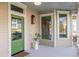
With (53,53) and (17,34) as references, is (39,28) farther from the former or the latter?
(53,53)

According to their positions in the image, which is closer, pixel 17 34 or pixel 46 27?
A: pixel 17 34

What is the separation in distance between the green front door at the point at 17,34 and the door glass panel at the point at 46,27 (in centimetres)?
265

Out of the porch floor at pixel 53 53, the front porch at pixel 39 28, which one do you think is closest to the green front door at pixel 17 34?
the front porch at pixel 39 28

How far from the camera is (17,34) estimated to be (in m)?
6.48

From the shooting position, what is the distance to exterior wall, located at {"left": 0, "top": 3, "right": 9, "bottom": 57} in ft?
16.5

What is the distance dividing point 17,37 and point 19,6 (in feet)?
4.45

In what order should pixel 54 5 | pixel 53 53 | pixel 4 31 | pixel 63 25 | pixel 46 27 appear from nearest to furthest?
pixel 4 31 → pixel 53 53 → pixel 54 5 → pixel 63 25 → pixel 46 27

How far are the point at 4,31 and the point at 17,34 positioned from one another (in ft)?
4.51

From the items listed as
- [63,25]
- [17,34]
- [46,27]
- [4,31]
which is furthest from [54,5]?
[4,31]

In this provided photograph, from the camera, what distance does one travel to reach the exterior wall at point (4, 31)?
198 inches

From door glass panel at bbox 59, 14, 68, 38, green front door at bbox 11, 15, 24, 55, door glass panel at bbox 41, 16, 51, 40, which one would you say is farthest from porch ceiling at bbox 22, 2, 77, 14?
green front door at bbox 11, 15, 24, 55

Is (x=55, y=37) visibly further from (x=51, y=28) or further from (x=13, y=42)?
(x=13, y=42)

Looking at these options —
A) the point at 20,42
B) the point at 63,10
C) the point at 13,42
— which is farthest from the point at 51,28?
the point at 13,42

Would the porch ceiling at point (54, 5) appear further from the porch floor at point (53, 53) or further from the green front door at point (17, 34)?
the porch floor at point (53, 53)
